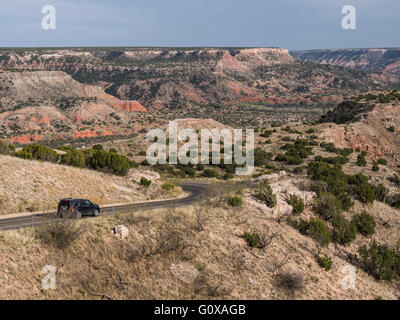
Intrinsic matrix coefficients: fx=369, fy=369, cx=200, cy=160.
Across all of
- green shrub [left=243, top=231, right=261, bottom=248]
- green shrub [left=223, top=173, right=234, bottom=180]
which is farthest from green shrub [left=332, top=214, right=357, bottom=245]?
green shrub [left=223, top=173, right=234, bottom=180]

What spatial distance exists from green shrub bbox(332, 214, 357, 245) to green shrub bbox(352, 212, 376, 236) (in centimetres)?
94

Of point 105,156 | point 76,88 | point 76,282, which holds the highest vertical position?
point 76,88

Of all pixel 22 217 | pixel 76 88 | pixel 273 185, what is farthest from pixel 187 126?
pixel 76 88

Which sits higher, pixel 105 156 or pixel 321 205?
pixel 105 156

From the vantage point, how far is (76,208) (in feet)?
72.4

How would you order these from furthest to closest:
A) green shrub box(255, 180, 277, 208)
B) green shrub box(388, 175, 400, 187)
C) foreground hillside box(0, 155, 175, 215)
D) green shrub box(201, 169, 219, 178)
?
1. green shrub box(201, 169, 219, 178)
2. green shrub box(388, 175, 400, 187)
3. green shrub box(255, 180, 277, 208)
4. foreground hillside box(0, 155, 175, 215)

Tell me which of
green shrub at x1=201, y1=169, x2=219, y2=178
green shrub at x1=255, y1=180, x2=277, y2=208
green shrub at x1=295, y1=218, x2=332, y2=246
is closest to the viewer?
green shrub at x1=295, y1=218, x2=332, y2=246

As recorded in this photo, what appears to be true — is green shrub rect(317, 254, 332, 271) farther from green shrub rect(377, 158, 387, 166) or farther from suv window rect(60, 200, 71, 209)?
green shrub rect(377, 158, 387, 166)

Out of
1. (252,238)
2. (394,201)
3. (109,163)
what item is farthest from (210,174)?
(252,238)

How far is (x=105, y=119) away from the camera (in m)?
137

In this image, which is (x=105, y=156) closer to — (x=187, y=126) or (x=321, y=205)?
(x=321, y=205)

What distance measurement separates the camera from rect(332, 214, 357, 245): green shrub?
26.3 meters

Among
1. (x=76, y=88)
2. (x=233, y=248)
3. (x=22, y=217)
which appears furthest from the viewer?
(x=76, y=88)
